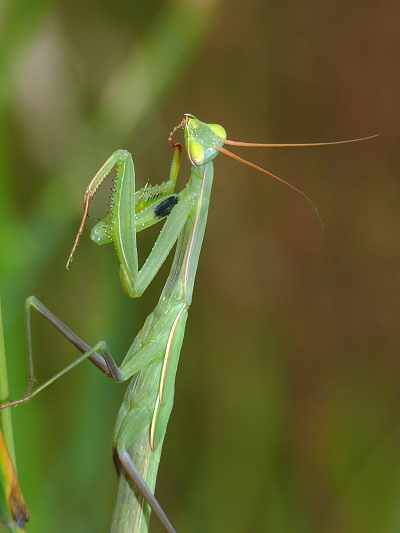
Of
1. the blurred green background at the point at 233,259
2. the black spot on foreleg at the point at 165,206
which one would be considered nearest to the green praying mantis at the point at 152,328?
the black spot on foreleg at the point at 165,206

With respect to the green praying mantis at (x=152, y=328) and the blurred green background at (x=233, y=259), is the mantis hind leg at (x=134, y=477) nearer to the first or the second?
the green praying mantis at (x=152, y=328)

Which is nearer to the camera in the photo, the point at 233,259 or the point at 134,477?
the point at 134,477

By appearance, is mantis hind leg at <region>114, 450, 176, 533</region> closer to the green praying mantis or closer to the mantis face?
the green praying mantis

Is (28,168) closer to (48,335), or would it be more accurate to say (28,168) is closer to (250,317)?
(48,335)

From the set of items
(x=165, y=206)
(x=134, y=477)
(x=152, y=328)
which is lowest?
(x=134, y=477)

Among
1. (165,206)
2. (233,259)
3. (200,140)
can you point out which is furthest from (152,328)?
(233,259)

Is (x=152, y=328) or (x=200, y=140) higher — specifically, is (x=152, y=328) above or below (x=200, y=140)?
below

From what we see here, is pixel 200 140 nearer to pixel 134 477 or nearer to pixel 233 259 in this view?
pixel 134 477

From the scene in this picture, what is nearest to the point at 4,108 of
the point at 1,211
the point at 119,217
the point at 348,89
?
the point at 1,211
